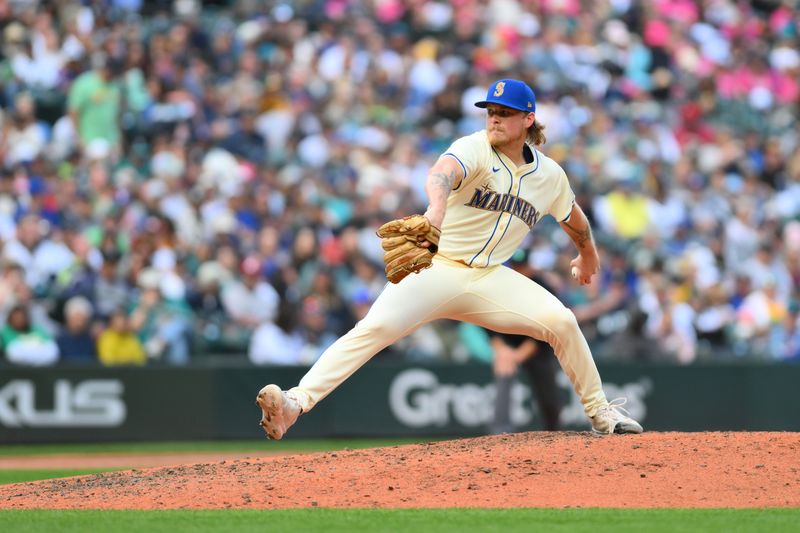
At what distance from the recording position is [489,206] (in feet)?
24.6

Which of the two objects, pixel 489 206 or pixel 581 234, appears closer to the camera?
pixel 489 206

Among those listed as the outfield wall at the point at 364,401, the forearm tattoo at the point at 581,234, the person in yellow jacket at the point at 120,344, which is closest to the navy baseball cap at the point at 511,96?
the forearm tattoo at the point at 581,234

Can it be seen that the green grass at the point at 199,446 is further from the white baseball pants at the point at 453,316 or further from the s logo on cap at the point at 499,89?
the s logo on cap at the point at 499,89

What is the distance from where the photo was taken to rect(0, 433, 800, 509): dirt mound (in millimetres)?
6926

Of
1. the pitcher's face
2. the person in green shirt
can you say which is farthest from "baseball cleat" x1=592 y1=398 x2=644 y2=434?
the person in green shirt

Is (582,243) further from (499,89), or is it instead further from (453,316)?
(499,89)

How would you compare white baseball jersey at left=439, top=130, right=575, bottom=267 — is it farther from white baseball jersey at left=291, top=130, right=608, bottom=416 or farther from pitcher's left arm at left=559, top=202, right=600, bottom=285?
pitcher's left arm at left=559, top=202, right=600, bottom=285

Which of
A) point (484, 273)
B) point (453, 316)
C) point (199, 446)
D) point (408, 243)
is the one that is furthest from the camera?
point (199, 446)

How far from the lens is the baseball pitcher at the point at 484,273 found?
7297 millimetres

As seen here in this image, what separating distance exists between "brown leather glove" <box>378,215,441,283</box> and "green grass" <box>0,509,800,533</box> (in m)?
1.24

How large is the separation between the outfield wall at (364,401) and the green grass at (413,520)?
21.1 ft

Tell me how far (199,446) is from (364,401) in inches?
71.1

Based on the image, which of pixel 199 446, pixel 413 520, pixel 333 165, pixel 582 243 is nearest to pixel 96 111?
pixel 333 165

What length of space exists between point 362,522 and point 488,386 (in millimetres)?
7779
